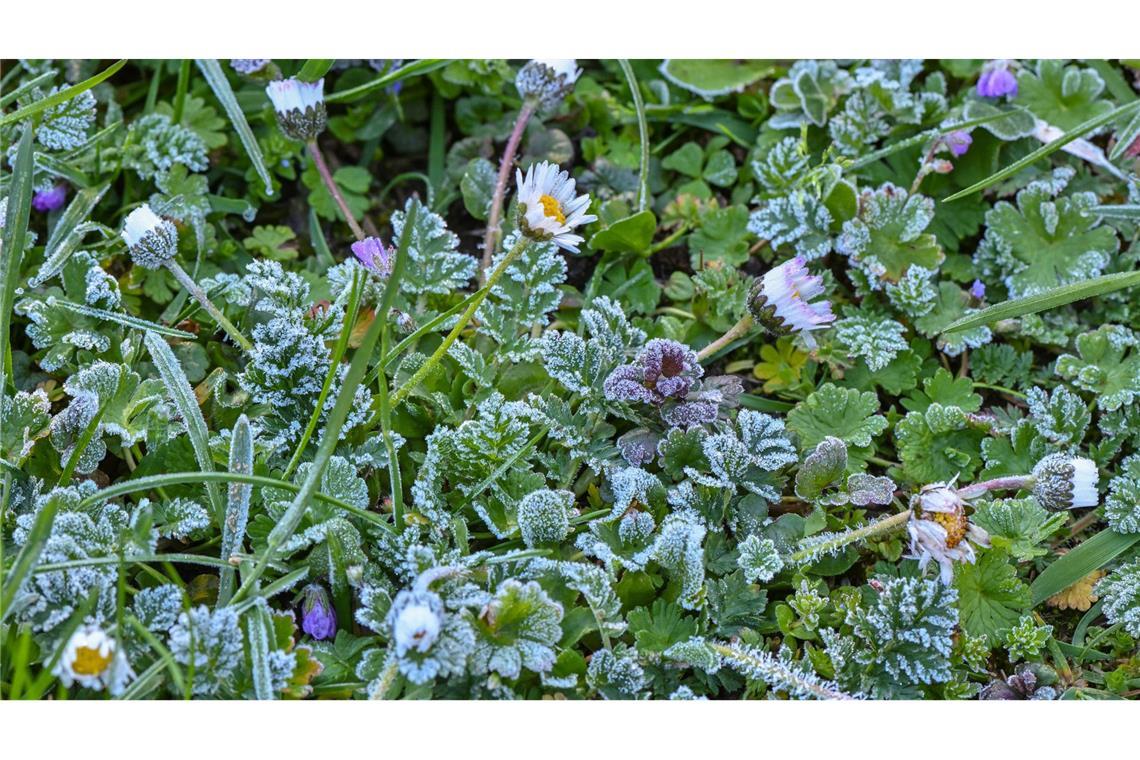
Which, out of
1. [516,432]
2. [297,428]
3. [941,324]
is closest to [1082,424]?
[941,324]

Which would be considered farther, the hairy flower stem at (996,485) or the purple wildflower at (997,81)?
the purple wildflower at (997,81)

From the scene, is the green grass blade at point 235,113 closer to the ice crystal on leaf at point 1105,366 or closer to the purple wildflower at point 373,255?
the purple wildflower at point 373,255

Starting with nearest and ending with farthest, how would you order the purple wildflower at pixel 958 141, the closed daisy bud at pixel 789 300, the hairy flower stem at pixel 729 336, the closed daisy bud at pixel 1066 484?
1. the closed daisy bud at pixel 1066 484
2. the closed daisy bud at pixel 789 300
3. the hairy flower stem at pixel 729 336
4. the purple wildflower at pixel 958 141

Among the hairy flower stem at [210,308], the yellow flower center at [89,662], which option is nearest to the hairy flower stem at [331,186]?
the hairy flower stem at [210,308]

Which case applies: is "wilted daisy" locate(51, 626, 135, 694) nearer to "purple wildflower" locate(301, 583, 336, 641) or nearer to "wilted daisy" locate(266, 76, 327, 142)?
"purple wildflower" locate(301, 583, 336, 641)

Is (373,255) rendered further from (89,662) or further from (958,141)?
(958,141)

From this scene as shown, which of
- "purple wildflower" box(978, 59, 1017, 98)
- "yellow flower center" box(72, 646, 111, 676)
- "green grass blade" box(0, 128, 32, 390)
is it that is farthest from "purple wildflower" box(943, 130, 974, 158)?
"yellow flower center" box(72, 646, 111, 676)

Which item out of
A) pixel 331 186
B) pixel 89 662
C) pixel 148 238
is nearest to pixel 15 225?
pixel 148 238
